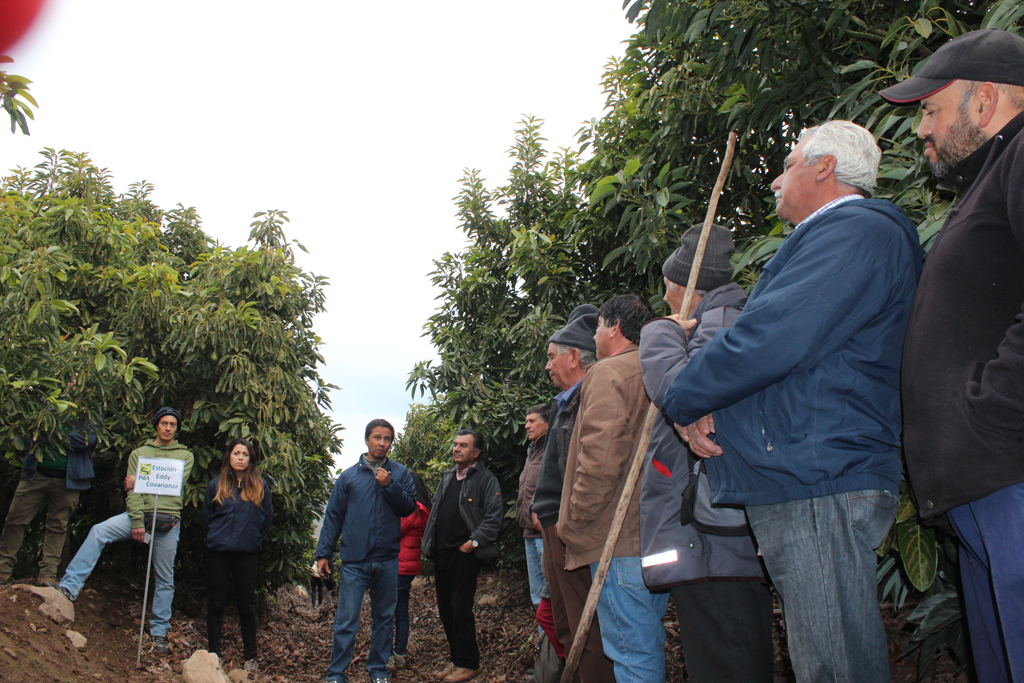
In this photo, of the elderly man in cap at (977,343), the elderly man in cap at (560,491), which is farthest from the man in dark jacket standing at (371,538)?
the elderly man in cap at (977,343)

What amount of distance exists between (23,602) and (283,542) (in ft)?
11.5

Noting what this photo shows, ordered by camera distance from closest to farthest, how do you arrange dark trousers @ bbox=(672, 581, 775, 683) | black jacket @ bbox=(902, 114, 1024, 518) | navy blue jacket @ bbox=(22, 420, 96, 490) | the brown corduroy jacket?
black jacket @ bbox=(902, 114, 1024, 518)
dark trousers @ bbox=(672, 581, 775, 683)
the brown corduroy jacket
navy blue jacket @ bbox=(22, 420, 96, 490)

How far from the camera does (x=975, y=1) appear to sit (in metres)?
4.39

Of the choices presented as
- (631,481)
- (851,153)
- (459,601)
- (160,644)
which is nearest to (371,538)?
(459,601)

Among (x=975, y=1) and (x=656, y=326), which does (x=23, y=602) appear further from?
(x=975, y=1)

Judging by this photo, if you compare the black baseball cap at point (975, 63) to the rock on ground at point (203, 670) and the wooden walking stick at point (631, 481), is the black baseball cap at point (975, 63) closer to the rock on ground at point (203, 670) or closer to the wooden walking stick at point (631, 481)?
the wooden walking stick at point (631, 481)

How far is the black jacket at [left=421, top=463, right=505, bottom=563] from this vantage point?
22.0 feet

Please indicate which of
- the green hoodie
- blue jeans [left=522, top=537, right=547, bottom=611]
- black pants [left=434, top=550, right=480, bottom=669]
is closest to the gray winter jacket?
blue jeans [left=522, top=537, right=547, bottom=611]

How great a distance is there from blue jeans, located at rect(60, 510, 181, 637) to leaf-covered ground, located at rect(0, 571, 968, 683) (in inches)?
12.1

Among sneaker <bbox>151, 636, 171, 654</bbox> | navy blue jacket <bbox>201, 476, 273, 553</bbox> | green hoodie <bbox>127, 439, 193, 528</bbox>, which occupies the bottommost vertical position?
sneaker <bbox>151, 636, 171, 654</bbox>

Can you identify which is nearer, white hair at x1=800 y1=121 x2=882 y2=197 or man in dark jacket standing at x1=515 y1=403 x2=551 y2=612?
white hair at x1=800 y1=121 x2=882 y2=197

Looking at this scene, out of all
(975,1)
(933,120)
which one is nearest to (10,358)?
(933,120)

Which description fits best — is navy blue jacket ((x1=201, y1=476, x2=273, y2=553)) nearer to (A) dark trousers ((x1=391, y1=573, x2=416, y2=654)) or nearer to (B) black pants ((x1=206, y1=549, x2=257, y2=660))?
(B) black pants ((x1=206, y1=549, x2=257, y2=660))

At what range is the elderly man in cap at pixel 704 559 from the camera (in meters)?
2.42
